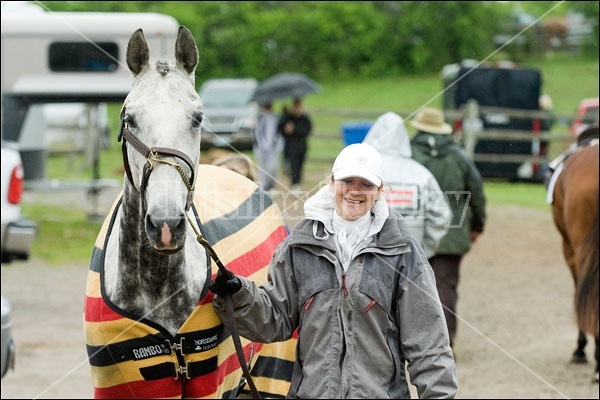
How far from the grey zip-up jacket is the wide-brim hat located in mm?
3869

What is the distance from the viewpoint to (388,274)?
11.0 feet

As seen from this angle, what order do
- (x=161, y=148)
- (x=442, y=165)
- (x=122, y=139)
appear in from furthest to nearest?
(x=442, y=165) → (x=122, y=139) → (x=161, y=148)

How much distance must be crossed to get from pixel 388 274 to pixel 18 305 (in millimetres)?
7259

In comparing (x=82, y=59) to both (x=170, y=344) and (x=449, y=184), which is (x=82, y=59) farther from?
(x=170, y=344)

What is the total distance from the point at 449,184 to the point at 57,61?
7372mm

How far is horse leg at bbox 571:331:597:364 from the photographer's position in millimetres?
7727

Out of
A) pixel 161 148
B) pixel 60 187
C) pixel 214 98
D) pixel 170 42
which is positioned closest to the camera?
pixel 161 148

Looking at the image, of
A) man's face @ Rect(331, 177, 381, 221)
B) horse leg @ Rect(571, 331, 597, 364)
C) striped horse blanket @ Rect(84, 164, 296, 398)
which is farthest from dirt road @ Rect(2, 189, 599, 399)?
man's face @ Rect(331, 177, 381, 221)

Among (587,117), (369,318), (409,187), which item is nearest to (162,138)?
(369,318)

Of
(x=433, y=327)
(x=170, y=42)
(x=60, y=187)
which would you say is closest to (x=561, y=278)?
(x=170, y=42)

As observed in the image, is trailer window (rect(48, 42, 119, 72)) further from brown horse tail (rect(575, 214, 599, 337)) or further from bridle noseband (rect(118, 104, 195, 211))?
bridle noseband (rect(118, 104, 195, 211))

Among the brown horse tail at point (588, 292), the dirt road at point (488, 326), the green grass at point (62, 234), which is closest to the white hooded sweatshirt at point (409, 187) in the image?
the brown horse tail at point (588, 292)

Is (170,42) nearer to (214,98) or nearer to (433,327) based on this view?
(433,327)

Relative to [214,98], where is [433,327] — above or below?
below
